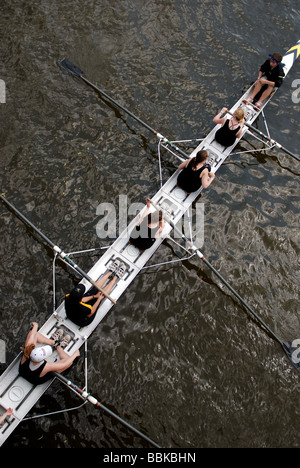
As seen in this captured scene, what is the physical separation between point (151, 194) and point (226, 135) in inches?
115

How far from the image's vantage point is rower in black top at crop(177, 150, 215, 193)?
979 cm

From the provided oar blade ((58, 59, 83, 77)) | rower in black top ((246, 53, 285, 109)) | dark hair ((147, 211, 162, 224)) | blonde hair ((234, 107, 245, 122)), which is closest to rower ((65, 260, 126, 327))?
dark hair ((147, 211, 162, 224))

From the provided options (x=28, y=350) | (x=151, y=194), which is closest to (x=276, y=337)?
(x=151, y=194)

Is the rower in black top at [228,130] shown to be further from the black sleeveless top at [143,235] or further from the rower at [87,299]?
the rower at [87,299]

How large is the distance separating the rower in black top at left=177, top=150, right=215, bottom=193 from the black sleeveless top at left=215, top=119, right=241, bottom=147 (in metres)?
1.35

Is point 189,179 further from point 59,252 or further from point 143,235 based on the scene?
point 59,252

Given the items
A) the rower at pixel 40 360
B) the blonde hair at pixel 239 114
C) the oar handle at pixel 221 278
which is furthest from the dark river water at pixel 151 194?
the blonde hair at pixel 239 114

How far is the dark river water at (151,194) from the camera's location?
27.3ft

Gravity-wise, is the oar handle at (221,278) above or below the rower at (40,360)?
above

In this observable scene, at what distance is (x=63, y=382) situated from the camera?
25.6 feet

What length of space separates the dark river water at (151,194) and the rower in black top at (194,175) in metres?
0.84

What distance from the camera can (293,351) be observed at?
9.04 m

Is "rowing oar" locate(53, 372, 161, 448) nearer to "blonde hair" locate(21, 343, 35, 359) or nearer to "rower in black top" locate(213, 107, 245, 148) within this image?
"blonde hair" locate(21, 343, 35, 359)

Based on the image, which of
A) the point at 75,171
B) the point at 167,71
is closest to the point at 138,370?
the point at 75,171
